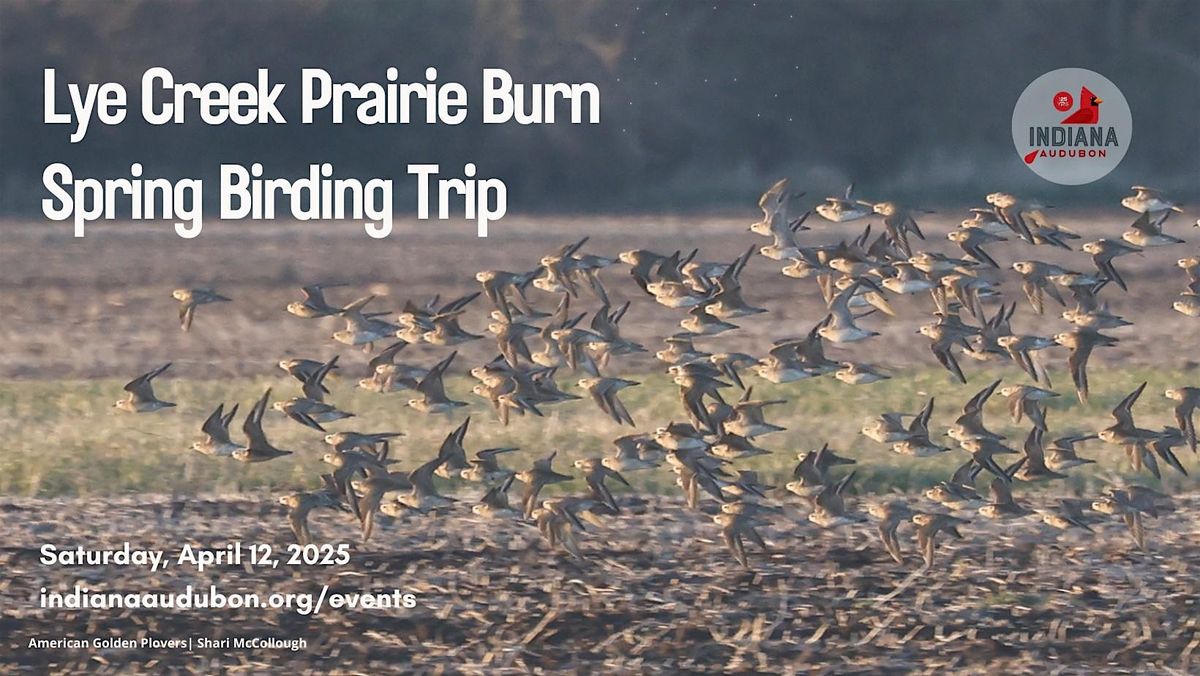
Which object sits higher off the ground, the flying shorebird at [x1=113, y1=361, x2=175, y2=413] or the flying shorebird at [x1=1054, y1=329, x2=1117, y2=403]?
the flying shorebird at [x1=1054, y1=329, x2=1117, y2=403]

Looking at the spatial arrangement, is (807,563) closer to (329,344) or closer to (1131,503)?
(1131,503)

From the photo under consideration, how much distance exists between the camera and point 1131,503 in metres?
14.1

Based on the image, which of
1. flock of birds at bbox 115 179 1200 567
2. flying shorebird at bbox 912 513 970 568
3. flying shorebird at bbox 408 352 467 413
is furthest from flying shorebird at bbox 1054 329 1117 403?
flying shorebird at bbox 408 352 467 413

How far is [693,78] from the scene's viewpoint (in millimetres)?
27828

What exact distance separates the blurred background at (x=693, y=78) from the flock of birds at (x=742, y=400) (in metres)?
6.37

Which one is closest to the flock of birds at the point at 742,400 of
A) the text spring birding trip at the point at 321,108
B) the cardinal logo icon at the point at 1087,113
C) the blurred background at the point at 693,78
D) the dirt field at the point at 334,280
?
the text spring birding trip at the point at 321,108

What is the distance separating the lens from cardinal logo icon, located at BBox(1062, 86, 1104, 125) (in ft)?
56.4

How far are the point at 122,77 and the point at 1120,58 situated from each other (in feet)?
37.3

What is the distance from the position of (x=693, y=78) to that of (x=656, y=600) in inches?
598

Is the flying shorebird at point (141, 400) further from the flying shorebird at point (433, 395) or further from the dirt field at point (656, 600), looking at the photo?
the flying shorebird at point (433, 395)

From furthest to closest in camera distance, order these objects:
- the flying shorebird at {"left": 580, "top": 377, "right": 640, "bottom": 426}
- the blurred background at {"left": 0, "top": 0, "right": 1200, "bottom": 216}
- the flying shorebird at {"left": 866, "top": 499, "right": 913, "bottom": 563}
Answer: the blurred background at {"left": 0, "top": 0, "right": 1200, "bottom": 216}
the flying shorebird at {"left": 580, "top": 377, "right": 640, "bottom": 426}
the flying shorebird at {"left": 866, "top": 499, "right": 913, "bottom": 563}

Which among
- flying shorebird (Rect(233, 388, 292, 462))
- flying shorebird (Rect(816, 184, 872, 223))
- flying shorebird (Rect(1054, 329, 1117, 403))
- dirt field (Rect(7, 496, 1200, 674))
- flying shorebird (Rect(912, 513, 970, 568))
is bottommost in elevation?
dirt field (Rect(7, 496, 1200, 674))

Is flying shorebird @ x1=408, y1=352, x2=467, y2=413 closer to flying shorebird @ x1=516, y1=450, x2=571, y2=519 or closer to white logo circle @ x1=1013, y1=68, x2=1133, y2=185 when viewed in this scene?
flying shorebird @ x1=516, y1=450, x2=571, y2=519

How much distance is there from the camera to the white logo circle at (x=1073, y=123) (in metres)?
17.3
